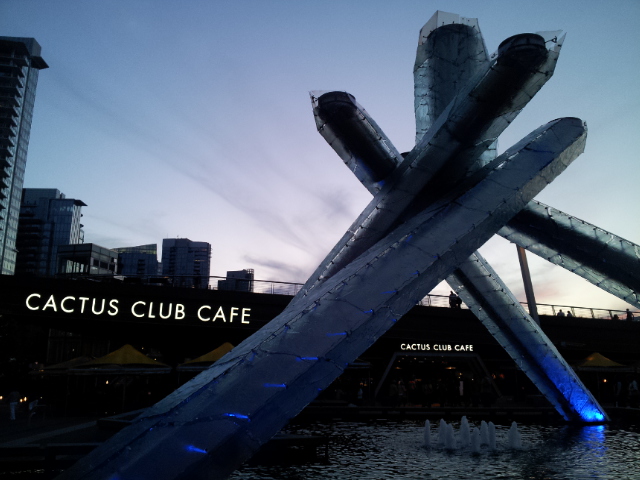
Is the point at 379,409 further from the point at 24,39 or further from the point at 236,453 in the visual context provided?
the point at 24,39

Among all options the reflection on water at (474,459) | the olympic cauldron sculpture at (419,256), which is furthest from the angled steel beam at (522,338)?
the reflection on water at (474,459)

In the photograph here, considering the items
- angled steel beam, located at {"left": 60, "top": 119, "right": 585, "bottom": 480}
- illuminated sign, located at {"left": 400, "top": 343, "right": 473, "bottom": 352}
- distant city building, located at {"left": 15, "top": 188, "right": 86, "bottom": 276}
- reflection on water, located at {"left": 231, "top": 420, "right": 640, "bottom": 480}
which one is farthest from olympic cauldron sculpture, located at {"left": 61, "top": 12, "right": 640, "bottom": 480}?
distant city building, located at {"left": 15, "top": 188, "right": 86, "bottom": 276}

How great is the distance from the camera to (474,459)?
11.9 meters

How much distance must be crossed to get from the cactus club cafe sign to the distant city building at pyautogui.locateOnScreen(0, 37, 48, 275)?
406 ft

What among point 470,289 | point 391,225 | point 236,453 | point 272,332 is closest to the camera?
point 236,453

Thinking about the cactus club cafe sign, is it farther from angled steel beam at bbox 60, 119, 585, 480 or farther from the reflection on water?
angled steel beam at bbox 60, 119, 585, 480

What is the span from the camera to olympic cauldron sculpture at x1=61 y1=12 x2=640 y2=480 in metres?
6.53

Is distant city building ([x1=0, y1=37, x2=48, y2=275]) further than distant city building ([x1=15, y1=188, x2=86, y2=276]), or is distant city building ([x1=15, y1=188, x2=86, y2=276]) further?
distant city building ([x1=15, y1=188, x2=86, y2=276])

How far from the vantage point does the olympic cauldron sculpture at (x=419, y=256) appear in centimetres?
653

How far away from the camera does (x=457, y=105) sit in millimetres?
11656

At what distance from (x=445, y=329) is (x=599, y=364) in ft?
29.1

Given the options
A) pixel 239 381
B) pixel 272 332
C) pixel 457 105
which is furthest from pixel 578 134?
pixel 239 381

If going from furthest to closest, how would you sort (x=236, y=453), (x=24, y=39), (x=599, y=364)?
(x=24, y=39) < (x=599, y=364) < (x=236, y=453)

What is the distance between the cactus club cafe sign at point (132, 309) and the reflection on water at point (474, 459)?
490 inches
